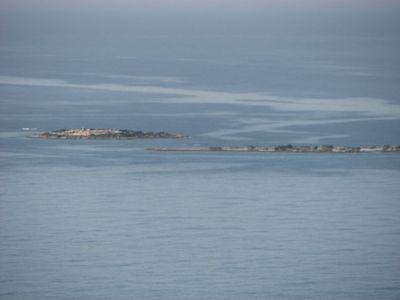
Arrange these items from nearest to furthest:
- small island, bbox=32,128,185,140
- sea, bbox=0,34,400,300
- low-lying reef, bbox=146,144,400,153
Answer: sea, bbox=0,34,400,300 → low-lying reef, bbox=146,144,400,153 → small island, bbox=32,128,185,140

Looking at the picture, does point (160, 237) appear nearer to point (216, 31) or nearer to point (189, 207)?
point (189, 207)

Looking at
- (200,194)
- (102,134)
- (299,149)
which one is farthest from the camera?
(102,134)

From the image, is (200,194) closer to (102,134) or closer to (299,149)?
(299,149)

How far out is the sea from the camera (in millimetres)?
25250

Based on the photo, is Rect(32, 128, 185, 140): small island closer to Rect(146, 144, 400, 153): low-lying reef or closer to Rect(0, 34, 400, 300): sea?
Rect(0, 34, 400, 300): sea

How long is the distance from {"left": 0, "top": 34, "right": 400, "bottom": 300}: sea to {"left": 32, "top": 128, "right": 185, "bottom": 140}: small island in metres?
0.50

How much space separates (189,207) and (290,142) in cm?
962

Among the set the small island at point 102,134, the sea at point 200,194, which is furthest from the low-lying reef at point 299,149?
the small island at point 102,134

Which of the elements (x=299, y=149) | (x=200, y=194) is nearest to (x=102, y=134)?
(x=299, y=149)

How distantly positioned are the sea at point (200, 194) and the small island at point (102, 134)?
50cm

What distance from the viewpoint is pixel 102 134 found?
41500mm

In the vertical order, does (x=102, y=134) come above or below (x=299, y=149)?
above

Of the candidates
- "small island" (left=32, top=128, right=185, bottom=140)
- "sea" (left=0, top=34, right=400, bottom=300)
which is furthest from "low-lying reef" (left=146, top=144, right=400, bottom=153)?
"small island" (left=32, top=128, right=185, bottom=140)

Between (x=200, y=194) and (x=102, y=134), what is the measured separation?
9304 mm
